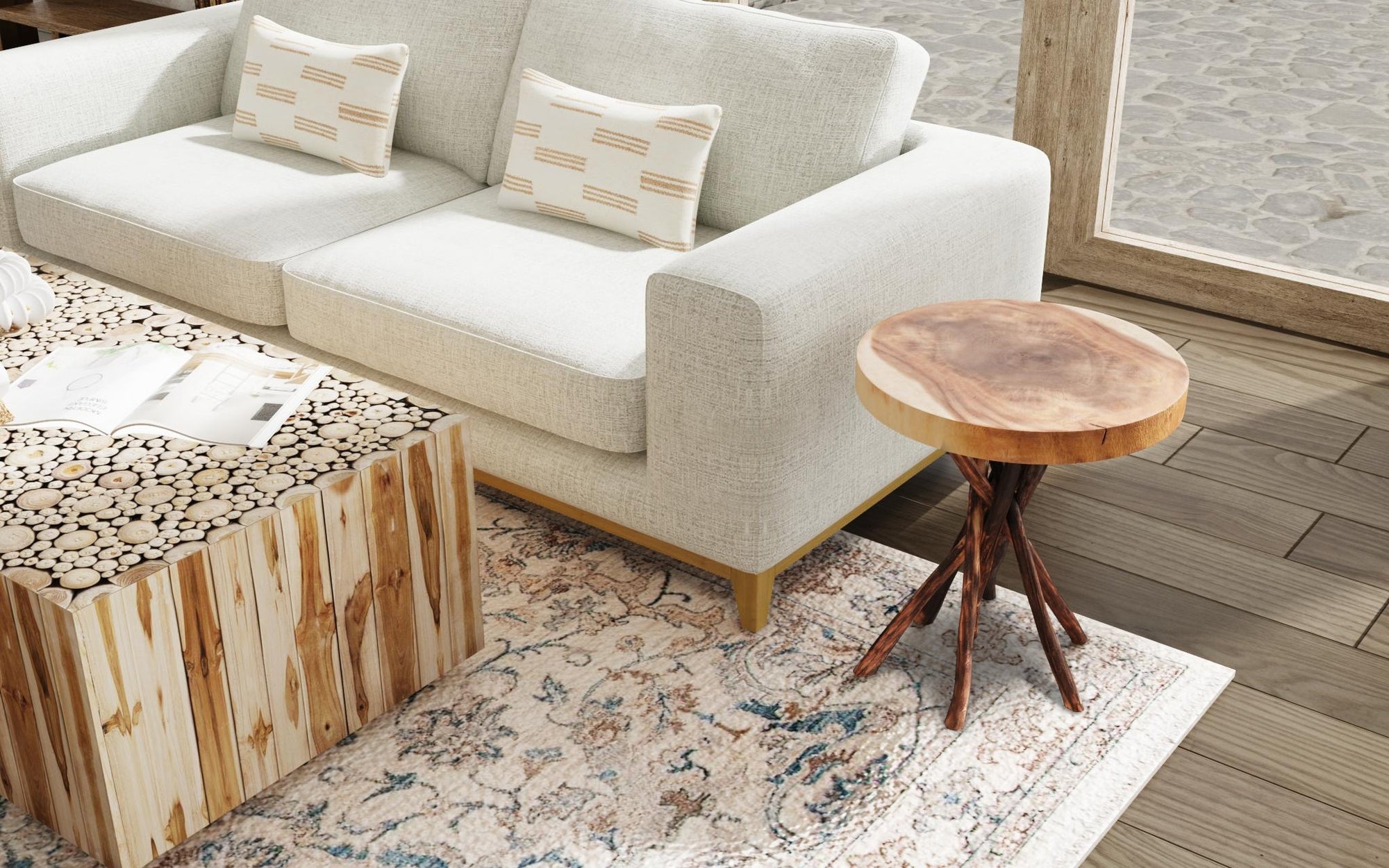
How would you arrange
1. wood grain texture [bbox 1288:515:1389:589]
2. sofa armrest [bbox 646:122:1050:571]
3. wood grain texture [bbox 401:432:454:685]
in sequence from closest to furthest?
wood grain texture [bbox 401:432:454:685]
sofa armrest [bbox 646:122:1050:571]
wood grain texture [bbox 1288:515:1389:589]

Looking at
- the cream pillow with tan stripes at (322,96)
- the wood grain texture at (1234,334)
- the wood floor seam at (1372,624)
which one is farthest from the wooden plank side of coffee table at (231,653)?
the wood grain texture at (1234,334)

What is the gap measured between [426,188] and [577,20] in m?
0.50

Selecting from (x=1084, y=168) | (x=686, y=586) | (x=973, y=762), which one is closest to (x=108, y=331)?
(x=686, y=586)

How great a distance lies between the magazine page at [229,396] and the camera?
6.40 feet

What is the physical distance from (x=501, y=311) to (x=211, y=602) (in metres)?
0.86

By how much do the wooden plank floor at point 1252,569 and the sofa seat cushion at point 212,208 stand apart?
125cm

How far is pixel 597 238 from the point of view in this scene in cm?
267

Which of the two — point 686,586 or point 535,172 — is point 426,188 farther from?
point 686,586

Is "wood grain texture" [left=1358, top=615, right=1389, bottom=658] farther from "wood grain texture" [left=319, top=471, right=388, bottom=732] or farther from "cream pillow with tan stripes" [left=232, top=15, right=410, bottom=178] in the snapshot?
"cream pillow with tan stripes" [left=232, top=15, right=410, bottom=178]

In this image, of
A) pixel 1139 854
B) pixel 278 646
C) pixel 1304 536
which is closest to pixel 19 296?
pixel 278 646

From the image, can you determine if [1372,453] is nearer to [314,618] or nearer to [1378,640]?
[1378,640]

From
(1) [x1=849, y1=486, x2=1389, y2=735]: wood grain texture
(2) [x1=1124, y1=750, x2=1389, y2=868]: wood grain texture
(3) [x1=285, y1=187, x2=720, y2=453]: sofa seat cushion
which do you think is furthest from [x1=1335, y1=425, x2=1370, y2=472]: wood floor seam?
(3) [x1=285, y1=187, x2=720, y2=453]: sofa seat cushion

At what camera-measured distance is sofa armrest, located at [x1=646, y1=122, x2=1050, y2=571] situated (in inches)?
80.1

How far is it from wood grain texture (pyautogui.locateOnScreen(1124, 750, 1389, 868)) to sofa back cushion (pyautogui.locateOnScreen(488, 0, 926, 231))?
48.7 inches
